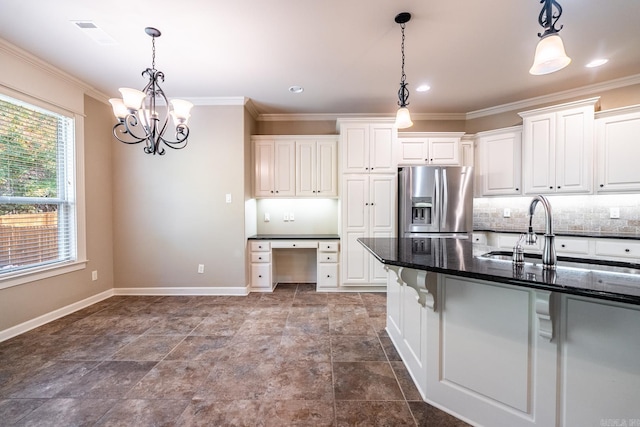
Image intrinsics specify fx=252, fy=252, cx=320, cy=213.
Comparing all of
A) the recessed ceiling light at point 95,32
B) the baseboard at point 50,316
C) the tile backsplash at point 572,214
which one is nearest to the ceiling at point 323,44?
the recessed ceiling light at point 95,32

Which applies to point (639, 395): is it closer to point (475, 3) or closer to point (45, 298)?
point (475, 3)

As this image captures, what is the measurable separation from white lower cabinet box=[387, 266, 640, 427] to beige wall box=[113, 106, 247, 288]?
2714mm

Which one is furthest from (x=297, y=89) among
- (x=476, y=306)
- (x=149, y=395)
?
(x=149, y=395)

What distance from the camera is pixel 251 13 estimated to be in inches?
77.6

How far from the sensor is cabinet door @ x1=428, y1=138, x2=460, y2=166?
3.78 m

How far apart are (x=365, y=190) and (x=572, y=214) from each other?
275cm

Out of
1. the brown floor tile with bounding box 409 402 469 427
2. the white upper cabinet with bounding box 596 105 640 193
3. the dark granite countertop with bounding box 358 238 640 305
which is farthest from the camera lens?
the white upper cabinet with bounding box 596 105 640 193

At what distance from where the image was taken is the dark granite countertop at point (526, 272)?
0.90 metres

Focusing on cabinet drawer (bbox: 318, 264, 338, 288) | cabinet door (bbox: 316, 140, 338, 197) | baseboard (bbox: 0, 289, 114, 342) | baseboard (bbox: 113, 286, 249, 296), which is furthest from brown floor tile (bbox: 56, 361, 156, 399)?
cabinet door (bbox: 316, 140, 338, 197)

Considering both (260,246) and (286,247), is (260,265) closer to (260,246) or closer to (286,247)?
(260,246)

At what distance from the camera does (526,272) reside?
44.9 inches

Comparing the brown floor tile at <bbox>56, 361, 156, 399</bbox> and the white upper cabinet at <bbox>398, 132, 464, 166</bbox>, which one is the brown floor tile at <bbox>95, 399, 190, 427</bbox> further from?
the white upper cabinet at <bbox>398, 132, 464, 166</bbox>

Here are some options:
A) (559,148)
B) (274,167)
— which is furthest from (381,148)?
(559,148)

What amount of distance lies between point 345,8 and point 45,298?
4.06 m
